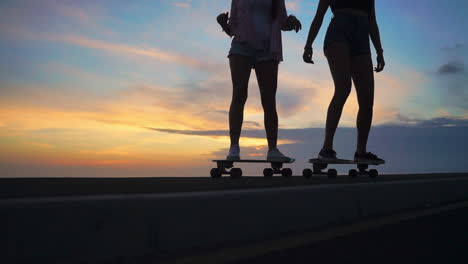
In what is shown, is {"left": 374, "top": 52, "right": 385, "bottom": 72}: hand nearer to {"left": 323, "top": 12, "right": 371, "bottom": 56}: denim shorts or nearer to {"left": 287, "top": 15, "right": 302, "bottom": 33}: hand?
{"left": 323, "top": 12, "right": 371, "bottom": 56}: denim shorts

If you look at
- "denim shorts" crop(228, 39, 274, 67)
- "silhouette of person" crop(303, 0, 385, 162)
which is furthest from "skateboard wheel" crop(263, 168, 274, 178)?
"denim shorts" crop(228, 39, 274, 67)

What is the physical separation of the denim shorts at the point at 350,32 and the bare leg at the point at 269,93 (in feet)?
3.24

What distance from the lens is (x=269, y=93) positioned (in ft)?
23.9

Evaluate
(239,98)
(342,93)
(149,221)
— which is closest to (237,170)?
(239,98)

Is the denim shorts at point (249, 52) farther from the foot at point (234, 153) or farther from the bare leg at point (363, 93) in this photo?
the bare leg at point (363, 93)

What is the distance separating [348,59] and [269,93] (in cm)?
123

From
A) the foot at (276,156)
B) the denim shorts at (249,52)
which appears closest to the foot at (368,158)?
the foot at (276,156)

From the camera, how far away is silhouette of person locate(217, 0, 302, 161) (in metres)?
6.99

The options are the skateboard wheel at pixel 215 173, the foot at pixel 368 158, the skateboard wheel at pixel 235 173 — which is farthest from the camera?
the foot at pixel 368 158

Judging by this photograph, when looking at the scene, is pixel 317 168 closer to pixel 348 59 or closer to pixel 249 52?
pixel 348 59

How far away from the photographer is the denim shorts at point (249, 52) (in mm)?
7008

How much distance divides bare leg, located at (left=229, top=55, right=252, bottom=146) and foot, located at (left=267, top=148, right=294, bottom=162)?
0.56 m

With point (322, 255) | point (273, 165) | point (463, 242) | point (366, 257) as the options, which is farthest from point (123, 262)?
point (273, 165)

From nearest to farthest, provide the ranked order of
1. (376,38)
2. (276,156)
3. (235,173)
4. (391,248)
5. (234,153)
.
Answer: (391,248) → (235,173) → (234,153) → (276,156) → (376,38)
